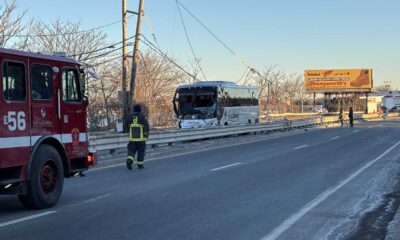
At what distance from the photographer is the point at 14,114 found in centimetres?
812

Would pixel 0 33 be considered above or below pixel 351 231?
above

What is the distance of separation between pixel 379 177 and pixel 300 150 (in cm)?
824

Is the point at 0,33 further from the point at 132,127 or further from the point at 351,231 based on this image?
the point at 351,231

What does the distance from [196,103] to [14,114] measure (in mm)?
24032

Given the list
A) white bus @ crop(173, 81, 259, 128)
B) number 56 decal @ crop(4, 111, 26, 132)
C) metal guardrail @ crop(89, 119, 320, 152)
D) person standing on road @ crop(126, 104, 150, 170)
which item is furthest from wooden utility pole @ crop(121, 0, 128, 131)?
number 56 decal @ crop(4, 111, 26, 132)

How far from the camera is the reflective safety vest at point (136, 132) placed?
15.4m

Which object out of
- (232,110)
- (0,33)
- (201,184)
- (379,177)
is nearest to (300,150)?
(379,177)

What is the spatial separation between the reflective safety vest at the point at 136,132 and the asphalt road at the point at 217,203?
935mm

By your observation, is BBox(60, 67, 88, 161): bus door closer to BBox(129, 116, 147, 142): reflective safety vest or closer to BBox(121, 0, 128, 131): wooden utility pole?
BBox(129, 116, 147, 142): reflective safety vest

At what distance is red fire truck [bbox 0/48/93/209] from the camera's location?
8.08 meters

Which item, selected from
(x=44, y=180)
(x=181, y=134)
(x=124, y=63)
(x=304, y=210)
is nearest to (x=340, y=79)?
(x=124, y=63)

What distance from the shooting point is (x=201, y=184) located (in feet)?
39.3

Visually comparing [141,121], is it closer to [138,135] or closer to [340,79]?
[138,135]

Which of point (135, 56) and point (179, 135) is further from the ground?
point (135, 56)
